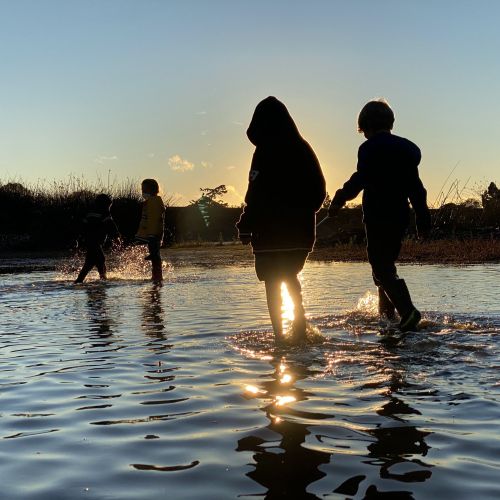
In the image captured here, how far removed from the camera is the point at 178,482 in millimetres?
2736

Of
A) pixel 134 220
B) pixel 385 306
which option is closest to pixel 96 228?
pixel 385 306

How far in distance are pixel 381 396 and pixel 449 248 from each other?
59.7 feet

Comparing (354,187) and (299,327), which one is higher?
(354,187)

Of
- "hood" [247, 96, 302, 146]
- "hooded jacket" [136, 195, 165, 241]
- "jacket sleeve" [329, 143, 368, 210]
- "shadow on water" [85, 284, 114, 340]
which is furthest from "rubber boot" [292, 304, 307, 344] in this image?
"hooded jacket" [136, 195, 165, 241]

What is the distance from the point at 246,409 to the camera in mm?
3801

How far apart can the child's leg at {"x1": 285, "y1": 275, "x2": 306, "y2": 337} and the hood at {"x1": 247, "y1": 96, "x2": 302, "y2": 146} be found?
121 cm

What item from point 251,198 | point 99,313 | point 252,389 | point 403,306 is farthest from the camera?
point 99,313

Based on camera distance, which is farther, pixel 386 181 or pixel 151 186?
pixel 151 186

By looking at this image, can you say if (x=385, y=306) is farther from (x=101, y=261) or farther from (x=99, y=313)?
(x=101, y=261)

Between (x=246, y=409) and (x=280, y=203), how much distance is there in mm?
2669

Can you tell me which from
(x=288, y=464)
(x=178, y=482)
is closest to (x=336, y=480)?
(x=288, y=464)

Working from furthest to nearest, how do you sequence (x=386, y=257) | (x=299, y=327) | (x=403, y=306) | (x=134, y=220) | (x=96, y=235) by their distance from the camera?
(x=134, y=220) < (x=96, y=235) < (x=386, y=257) < (x=403, y=306) < (x=299, y=327)

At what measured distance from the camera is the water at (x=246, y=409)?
9.00ft

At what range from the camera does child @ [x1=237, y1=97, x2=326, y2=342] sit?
243 inches
